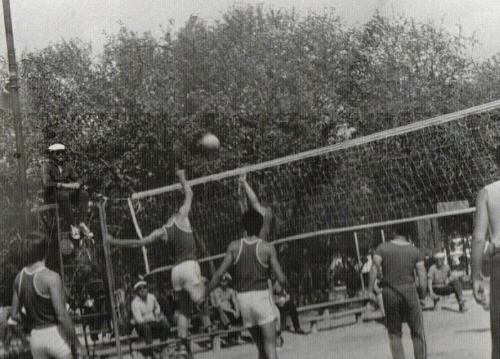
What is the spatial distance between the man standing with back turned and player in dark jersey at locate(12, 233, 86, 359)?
7.99 ft

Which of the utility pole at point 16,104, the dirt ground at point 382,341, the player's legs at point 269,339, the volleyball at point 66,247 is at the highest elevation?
the utility pole at point 16,104

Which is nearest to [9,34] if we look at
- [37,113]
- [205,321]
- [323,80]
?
[205,321]

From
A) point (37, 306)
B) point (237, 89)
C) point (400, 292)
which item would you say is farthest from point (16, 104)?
point (237, 89)

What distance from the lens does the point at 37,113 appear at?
13.8 meters

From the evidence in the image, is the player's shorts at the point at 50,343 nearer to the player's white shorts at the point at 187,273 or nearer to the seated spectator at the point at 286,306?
the player's white shorts at the point at 187,273

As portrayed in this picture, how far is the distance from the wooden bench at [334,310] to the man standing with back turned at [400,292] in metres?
3.76

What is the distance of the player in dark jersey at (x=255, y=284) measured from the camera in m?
5.76

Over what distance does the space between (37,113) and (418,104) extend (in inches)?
288

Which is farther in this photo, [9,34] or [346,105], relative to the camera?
[346,105]

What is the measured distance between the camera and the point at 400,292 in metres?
5.89

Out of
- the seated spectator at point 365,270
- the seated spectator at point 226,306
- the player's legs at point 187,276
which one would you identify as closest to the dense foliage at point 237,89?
the seated spectator at point 365,270

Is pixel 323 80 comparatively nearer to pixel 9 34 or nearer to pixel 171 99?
pixel 171 99

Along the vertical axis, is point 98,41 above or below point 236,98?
→ above

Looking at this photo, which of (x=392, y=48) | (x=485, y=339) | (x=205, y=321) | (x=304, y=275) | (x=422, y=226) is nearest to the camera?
(x=485, y=339)
